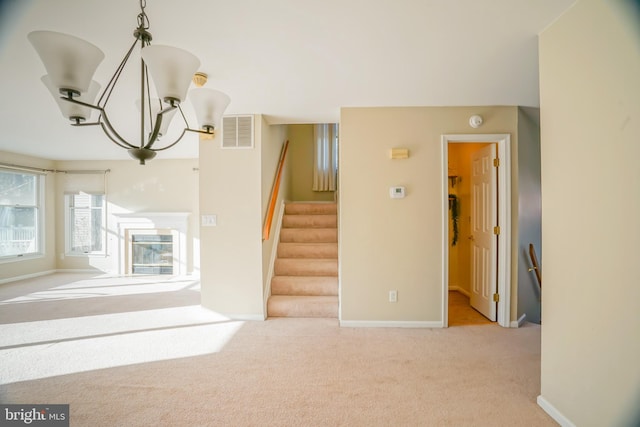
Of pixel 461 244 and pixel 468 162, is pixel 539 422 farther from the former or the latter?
pixel 468 162

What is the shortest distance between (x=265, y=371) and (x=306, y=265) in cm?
177

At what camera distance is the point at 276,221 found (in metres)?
4.26

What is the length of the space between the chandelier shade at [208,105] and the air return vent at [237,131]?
5.57 ft

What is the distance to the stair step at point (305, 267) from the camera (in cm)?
388

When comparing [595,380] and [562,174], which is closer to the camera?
[595,380]

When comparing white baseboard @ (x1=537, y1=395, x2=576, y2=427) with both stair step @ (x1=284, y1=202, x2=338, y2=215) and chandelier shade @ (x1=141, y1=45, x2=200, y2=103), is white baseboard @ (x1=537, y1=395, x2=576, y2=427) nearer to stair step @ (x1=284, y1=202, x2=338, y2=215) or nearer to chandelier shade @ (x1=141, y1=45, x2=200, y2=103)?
chandelier shade @ (x1=141, y1=45, x2=200, y2=103)

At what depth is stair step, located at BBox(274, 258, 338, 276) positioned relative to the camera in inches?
153

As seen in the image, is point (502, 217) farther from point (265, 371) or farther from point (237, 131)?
point (237, 131)

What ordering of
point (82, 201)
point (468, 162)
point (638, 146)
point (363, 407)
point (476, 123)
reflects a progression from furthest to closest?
point (82, 201), point (468, 162), point (476, 123), point (363, 407), point (638, 146)

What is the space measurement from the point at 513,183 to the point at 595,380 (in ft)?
7.14

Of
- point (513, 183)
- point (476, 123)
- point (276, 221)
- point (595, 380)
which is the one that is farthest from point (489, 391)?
point (276, 221)

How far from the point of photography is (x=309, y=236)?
4379mm

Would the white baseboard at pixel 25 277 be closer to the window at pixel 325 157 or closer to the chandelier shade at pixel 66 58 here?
the window at pixel 325 157

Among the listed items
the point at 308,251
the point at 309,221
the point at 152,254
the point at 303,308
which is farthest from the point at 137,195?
the point at 303,308
